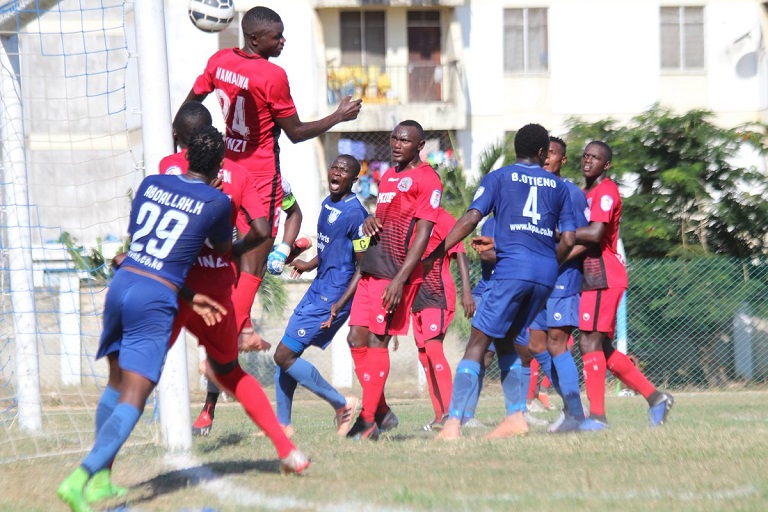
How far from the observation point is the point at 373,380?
8.22 meters

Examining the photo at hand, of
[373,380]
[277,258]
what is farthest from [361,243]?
[277,258]

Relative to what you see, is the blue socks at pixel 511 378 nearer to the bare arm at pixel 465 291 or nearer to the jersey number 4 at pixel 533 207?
the jersey number 4 at pixel 533 207

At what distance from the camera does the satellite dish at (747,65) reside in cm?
2667

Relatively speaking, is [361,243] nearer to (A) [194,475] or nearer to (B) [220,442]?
(B) [220,442]

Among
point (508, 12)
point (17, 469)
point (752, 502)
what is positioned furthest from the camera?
point (508, 12)

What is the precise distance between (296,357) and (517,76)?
1879 centimetres

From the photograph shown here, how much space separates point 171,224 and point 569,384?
170 inches

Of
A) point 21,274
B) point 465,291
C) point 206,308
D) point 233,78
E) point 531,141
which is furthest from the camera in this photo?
point 465,291

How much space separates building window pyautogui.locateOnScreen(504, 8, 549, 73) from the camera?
26281mm

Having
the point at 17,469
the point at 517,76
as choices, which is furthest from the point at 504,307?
the point at 517,76

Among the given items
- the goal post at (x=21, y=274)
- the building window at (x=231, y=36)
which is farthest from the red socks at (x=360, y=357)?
the building window at (x=231, y=36)

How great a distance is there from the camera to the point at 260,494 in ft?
17.5

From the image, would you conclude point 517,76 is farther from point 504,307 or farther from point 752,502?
point 752,502

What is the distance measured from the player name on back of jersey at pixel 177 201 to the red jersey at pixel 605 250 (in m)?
4.20
